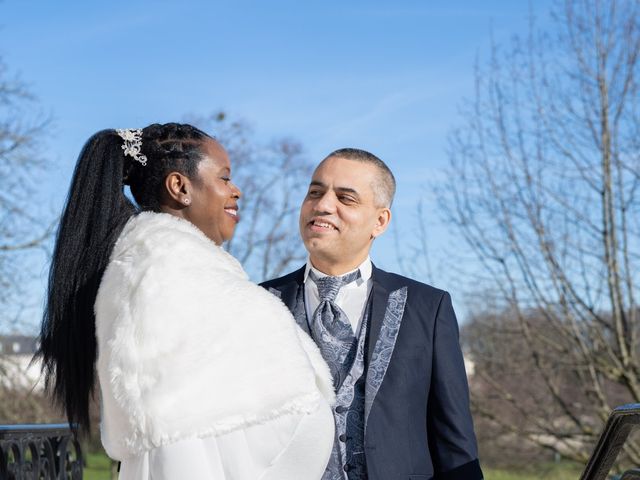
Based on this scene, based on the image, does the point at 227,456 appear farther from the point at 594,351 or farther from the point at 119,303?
the point at 594,351

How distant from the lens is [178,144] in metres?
2.35

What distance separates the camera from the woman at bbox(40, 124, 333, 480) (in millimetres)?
1945

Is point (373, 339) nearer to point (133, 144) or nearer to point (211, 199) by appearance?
point (211, 199)

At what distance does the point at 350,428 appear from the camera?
2609 mm

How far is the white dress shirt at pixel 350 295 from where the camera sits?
2.86 meters

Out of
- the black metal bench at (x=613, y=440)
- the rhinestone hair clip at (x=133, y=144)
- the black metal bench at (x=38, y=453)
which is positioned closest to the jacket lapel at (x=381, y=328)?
the black metal bench at (x=613, y=440)

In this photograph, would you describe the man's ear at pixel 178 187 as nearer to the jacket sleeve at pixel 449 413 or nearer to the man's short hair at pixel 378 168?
the man's short hair at pixel 378 168

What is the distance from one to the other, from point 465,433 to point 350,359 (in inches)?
16.0

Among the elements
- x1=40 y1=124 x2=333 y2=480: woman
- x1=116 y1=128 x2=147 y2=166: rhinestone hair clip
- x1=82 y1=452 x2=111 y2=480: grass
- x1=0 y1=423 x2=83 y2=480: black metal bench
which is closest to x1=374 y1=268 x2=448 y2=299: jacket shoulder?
x1=40 y1=124 x2=333 y2=480: woman

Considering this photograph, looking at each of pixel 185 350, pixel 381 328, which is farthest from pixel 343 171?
pixel 185 350

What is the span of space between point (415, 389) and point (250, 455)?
823 millimetres

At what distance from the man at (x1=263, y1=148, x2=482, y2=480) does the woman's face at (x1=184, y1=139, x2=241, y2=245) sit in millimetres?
535

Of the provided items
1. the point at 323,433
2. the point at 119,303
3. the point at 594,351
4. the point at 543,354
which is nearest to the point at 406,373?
the point at 323,433

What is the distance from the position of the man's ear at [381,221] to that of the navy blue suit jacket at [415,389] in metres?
0.16
